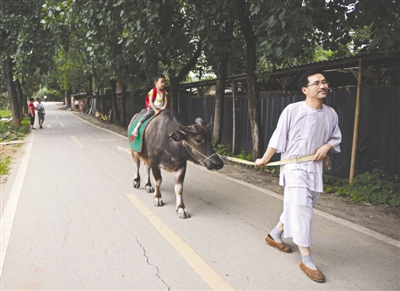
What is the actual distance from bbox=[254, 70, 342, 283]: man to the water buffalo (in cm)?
146

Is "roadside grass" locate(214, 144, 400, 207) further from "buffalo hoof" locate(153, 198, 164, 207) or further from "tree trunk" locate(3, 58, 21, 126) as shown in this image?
"tree trunk" locate(3, 58, 21, 126)

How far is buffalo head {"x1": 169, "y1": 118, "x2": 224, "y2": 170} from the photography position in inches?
207

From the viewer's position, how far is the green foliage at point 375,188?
264 inches

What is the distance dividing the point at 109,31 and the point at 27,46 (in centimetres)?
613

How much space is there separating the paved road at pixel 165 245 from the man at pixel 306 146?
0.46 metres

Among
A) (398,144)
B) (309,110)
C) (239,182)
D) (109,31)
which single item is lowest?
(239,182)

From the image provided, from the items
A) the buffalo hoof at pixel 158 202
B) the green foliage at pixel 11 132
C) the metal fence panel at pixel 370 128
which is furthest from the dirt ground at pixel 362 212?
the green foliage at pixel 11 132

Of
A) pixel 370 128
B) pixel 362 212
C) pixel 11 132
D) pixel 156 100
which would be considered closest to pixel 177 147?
pixel 156 100

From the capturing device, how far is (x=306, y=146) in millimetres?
3818

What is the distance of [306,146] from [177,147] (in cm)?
240

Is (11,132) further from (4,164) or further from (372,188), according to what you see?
(372,188)

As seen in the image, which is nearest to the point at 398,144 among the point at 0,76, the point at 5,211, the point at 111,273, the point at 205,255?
the point at 205,255

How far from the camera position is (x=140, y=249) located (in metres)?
4.43

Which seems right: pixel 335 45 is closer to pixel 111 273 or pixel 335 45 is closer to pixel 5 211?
pixel 111 273
